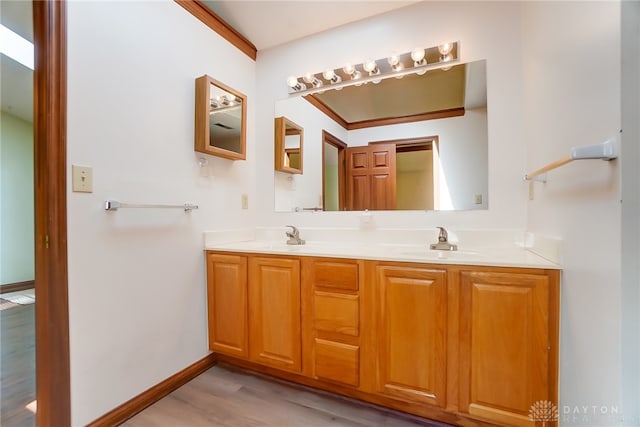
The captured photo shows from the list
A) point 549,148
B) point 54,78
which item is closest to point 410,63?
point 549,148

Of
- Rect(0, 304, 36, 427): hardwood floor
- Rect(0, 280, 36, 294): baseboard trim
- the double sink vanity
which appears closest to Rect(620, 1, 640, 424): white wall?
the double sink vanity

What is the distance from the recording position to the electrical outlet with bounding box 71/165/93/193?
1229 mm

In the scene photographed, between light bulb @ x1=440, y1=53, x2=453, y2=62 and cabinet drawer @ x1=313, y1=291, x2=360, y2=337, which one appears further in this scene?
light bulb @ x1=440, y1=53, x2=453, y2=62

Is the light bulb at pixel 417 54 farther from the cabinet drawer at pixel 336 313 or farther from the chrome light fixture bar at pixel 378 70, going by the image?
the cabinet drawer at pixel 336 313

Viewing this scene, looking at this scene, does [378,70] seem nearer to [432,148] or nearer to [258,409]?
[432,148]

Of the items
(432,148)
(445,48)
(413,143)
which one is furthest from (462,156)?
(445,48)

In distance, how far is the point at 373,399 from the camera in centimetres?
149

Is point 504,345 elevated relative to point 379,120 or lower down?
lower down

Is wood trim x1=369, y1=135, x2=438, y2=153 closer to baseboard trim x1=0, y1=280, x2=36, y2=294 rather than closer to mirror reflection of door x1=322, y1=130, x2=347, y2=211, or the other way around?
mirror reflection of door x1=322, y1=130, x2=347, y2=211

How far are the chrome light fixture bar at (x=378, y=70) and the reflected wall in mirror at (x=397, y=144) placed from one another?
0.15 ft

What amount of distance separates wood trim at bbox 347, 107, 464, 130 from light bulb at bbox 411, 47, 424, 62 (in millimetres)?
355

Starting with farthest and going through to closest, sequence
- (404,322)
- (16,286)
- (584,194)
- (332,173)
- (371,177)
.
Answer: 1. (16,286)
2. (332,173)
3. (371,177)
4. (404,322)
5. (584,194)

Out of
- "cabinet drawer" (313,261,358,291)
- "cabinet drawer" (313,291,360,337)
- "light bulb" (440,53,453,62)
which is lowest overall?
"cabinet drawer" (313,291,360,337)

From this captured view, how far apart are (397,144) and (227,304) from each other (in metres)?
1.56
